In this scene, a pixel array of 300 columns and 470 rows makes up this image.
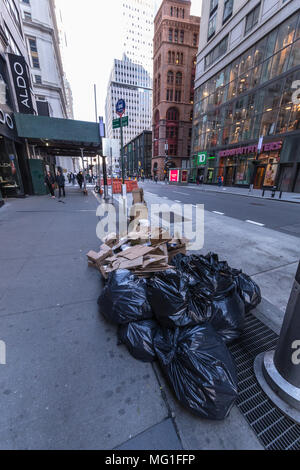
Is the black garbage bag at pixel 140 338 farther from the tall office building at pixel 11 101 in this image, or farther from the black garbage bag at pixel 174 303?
the tall office building at pixel 11 101

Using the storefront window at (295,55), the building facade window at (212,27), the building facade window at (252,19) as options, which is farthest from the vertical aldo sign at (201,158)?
the building facade window at (212,27)

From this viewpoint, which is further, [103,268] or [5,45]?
[5,45]

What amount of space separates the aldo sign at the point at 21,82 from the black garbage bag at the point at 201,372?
51.6 ft

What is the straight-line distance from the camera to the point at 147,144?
67.4m

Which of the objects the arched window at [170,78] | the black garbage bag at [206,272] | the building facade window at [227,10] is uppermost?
the arched window at [170,78]

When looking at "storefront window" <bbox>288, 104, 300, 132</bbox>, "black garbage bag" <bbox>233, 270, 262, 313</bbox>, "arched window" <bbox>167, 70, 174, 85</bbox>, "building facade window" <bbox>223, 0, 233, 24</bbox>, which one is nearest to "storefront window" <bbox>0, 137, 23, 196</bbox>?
"black garbage bag" <bbox>233, 270, 262, 313</bbox>

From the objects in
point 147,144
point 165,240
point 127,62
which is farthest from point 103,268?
point 127,62

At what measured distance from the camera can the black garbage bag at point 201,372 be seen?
134 centimetres

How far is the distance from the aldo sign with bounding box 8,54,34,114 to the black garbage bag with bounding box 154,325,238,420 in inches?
620

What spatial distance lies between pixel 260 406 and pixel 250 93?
28.0m

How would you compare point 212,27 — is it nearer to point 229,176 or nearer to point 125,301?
point 229,176
